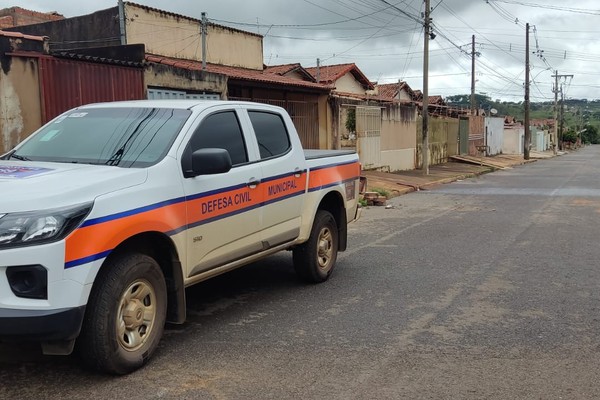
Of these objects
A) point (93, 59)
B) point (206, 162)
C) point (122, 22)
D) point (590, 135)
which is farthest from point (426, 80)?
point (590, 135)

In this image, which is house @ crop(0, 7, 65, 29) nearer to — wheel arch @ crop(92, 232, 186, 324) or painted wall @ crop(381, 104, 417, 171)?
painted wall @ crop(381, 104, 417, 171)

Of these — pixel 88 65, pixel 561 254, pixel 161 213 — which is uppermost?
pixel 88 65

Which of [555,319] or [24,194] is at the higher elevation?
[24,194]

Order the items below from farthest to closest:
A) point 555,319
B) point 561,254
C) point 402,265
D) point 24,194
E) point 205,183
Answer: point 561,254 < point 402,265 < point 555,319 < point 205,183 < point 24,194

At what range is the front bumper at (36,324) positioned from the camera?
11.1 ft

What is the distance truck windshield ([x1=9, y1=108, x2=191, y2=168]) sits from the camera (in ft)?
14.8

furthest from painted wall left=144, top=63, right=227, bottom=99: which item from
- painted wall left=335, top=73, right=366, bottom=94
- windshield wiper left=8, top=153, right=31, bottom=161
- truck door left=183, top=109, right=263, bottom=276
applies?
painted wall left=335, top=73, right=366, bottom=94

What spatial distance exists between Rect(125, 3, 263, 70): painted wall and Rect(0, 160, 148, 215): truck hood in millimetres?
18991

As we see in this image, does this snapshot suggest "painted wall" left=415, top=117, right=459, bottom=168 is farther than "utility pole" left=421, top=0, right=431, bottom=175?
Yes

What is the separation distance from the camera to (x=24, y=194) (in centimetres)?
352

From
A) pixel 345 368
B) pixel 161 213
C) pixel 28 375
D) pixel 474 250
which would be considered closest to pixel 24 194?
pixel 161 213

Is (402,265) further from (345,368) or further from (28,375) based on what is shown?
(28,375)

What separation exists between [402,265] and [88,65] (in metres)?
6.70

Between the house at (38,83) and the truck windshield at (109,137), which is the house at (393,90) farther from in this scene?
the truck windshield at (109,137)
